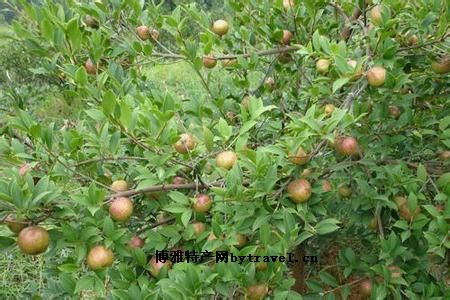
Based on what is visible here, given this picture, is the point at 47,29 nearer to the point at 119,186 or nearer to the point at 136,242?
the point at 119,186

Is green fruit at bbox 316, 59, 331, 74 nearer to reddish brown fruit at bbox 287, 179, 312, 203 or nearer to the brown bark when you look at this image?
reddish brown fruit at bbox 287, 179, 312, 203

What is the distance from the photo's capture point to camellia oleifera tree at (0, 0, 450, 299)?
1.27 metres

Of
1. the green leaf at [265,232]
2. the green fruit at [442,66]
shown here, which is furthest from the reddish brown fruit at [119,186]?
the green fruit at [442,66]

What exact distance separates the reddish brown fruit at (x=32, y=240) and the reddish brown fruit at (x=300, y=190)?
0.60m

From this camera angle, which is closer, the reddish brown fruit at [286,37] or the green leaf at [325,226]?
the green leaf at [325,226]

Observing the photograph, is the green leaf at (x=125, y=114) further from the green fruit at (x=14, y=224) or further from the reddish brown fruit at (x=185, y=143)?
the green fruit at (x=14, y=224)

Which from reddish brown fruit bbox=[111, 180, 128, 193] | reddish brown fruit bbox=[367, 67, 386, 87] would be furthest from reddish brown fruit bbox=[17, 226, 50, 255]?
reddish brown fruit bbox=[367, 67, 386, 87]

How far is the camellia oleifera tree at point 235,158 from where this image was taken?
1.27m

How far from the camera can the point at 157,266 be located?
145 cm

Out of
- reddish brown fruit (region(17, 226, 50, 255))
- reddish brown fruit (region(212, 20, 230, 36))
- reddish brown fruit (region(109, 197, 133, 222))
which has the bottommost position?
reddish brown fruit (region(109, 197, 133, 222))

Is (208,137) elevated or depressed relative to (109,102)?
depressed

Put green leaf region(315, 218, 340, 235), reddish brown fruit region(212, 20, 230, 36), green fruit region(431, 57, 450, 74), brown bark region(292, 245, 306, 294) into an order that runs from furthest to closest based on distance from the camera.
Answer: brown bark region(292, 245, 306, 294)
reddish brown fruit region(212, 20, 230, 36)
green fruit region(431, 57, 450, 74)
green leaf region(315, 218, 340, 235)

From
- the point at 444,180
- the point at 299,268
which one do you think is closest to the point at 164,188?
the point at 444,180

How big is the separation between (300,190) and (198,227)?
0.30 meters
